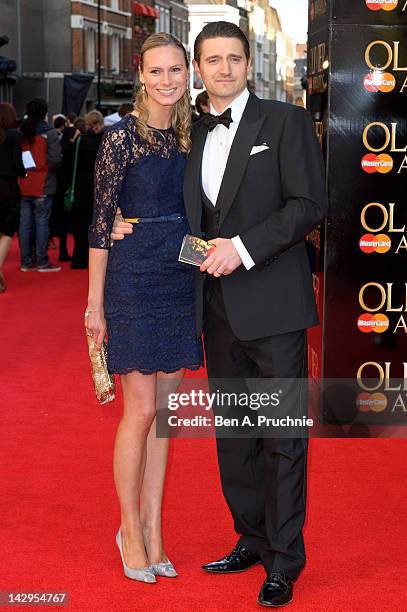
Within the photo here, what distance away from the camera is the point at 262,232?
3.42 meters

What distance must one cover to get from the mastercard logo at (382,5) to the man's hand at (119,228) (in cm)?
225

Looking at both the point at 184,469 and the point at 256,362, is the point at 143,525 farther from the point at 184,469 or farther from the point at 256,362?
the point at 184,469

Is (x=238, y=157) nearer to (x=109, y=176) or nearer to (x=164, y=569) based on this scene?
(x=109, y=176)

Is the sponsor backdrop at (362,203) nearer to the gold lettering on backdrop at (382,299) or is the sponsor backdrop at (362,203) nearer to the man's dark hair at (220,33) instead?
the gold lettering on backdrop at (382,299)

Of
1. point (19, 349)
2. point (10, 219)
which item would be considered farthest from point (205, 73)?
point (10, 219)

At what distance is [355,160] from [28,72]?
40.3 m

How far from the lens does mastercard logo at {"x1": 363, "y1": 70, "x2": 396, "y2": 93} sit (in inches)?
209

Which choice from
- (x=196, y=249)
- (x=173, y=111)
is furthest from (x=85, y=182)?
(x=196, y=249)

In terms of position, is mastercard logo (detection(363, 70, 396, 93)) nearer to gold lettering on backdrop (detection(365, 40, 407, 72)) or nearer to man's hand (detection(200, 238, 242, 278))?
gold lettering on backdrop (detection(365, 40, 407, 72))

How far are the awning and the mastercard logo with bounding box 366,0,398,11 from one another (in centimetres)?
5162

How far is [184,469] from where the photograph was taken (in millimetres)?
5039

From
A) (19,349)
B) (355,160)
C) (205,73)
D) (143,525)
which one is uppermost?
(205,73)

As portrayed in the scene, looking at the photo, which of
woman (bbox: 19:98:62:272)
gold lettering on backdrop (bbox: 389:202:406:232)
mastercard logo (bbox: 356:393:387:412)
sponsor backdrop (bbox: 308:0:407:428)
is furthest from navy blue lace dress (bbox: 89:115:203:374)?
woman (bbox: 19:98:62:272)

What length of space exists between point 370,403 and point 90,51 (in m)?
44.4
